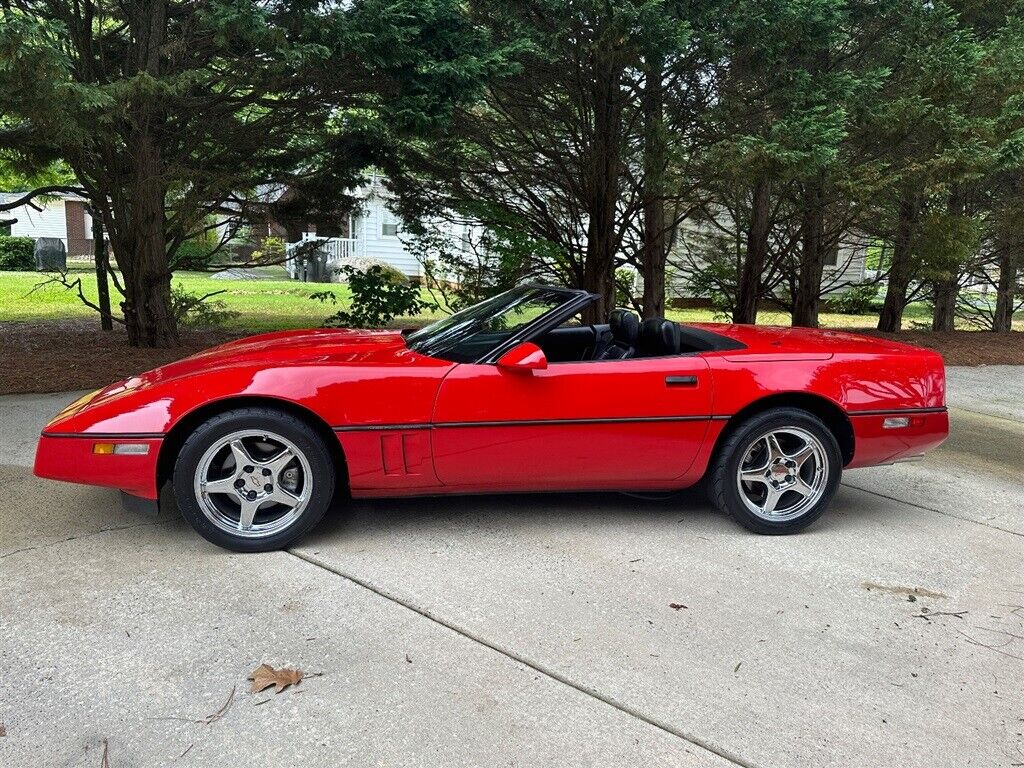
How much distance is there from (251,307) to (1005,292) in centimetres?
1479

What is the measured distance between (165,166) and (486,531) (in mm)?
6324

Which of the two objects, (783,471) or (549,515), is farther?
(549,515)

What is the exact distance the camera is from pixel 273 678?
2580mm

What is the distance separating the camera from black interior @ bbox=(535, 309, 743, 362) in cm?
419

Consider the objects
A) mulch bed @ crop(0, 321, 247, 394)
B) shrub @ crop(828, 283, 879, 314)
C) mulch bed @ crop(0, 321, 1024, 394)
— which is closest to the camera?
mulch bed @ crop(0, 321, 247, 394)

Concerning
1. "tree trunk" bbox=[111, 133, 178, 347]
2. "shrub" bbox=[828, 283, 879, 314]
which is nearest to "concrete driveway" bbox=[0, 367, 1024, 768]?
"tree trunk" bbox=[111, 133, 178, 347]

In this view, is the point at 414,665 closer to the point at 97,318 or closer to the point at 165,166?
the point at 165,166

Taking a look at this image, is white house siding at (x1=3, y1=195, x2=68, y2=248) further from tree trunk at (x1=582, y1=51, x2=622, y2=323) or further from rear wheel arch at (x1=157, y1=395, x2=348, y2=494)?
rear wheel arch at (x1=157, y1=395, x2=348, y2=494)

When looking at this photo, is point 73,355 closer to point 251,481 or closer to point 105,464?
point 105,464

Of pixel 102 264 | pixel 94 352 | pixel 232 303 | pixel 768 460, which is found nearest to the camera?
pixel 768 460

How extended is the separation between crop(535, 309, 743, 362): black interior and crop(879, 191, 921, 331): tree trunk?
7.91 meters

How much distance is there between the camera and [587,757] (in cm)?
226

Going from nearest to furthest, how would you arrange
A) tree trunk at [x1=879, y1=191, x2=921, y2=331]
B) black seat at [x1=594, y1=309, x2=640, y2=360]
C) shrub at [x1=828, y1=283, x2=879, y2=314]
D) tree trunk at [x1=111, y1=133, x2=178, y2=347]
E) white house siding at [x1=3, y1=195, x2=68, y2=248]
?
1. black seat at [x1=594, y1=309, x2=640, y2=360]
2. tree trunk at [x1=111, y1=133, x2=178, y2=347]
3. tree trunk at [x1=879, y1=191, x2=921, y2=331]
4. shrub at [x1=828, y1=283, x2=879, y2=314]
5. white house siding at [x1=3, y1=195, x2=68, y2=248]

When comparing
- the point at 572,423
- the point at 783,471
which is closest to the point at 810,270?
the point at 783,471
